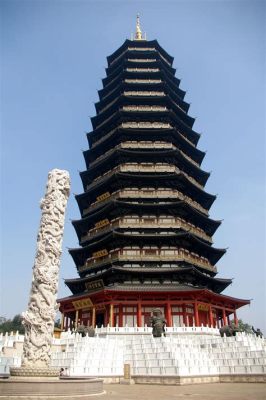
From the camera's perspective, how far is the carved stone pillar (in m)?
10.8

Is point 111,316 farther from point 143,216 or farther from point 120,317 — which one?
point 143,216

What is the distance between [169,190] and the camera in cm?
3288

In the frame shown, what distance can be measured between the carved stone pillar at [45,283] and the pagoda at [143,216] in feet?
48.4

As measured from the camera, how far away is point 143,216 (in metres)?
31.8

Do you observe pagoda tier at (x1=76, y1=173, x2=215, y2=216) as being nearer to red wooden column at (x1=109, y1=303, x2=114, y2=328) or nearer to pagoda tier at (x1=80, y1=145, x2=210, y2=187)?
pagoda tier at (x1=80, y1=145, x2=210, y2=187)

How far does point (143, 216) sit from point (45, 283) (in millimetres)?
20548

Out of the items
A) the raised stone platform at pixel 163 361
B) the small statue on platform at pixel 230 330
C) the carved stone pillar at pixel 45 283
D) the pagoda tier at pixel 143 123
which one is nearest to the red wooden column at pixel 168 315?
the small statue on platform at pixel 230 330

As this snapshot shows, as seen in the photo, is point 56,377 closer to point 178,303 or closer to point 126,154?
point 178,303

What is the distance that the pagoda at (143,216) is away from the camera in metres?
27.7

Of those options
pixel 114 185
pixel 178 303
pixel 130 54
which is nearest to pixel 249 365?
pixel 178 303

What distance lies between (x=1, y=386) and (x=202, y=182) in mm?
32625

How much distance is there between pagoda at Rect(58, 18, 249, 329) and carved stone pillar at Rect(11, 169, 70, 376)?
14754mm

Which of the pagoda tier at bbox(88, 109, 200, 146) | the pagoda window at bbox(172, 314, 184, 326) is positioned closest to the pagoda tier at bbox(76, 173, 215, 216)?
the pagoda tier at bbox(88, 109, 200, 146)

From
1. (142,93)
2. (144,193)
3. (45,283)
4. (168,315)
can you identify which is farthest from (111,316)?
(142,93)
